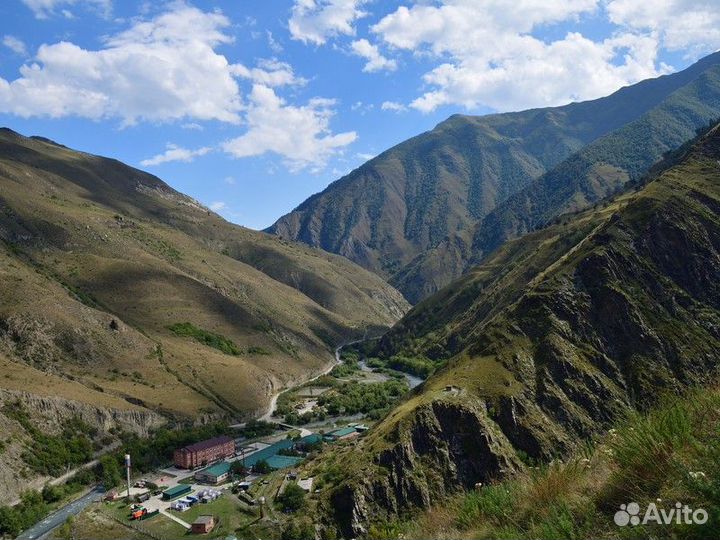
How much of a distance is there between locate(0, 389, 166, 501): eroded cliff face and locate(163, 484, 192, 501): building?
651 inches

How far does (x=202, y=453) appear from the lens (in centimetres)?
8900

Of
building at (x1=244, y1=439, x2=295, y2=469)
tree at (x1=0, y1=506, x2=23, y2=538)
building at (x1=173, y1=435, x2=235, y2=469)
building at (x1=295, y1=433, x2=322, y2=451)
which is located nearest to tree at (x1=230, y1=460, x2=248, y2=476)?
building at (x1=244, y1=439, x2=295, y2=469)

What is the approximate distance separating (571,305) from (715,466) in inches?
3316

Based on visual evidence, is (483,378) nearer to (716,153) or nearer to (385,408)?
(385,408)

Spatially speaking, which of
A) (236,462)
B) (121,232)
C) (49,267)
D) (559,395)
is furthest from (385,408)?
(121,232)

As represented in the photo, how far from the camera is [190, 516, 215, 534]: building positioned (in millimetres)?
63062

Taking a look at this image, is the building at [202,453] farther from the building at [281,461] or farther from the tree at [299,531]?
the tree at [299,531]

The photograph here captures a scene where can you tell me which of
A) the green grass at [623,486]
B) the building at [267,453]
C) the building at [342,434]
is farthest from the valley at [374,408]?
the building at [342,434]

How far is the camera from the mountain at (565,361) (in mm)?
61106

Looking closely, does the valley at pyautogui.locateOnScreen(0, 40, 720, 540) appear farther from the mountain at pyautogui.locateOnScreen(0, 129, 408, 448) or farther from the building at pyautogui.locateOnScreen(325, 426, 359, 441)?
the building at pyautogui.locateOnScreen(325, 426, 359, 441)

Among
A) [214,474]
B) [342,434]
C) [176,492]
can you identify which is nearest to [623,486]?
[176,492]

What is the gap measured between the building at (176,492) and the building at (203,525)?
37.1 ft

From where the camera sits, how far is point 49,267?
13538 centimetres

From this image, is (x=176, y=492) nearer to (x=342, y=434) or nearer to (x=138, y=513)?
(x=138, y=513)
